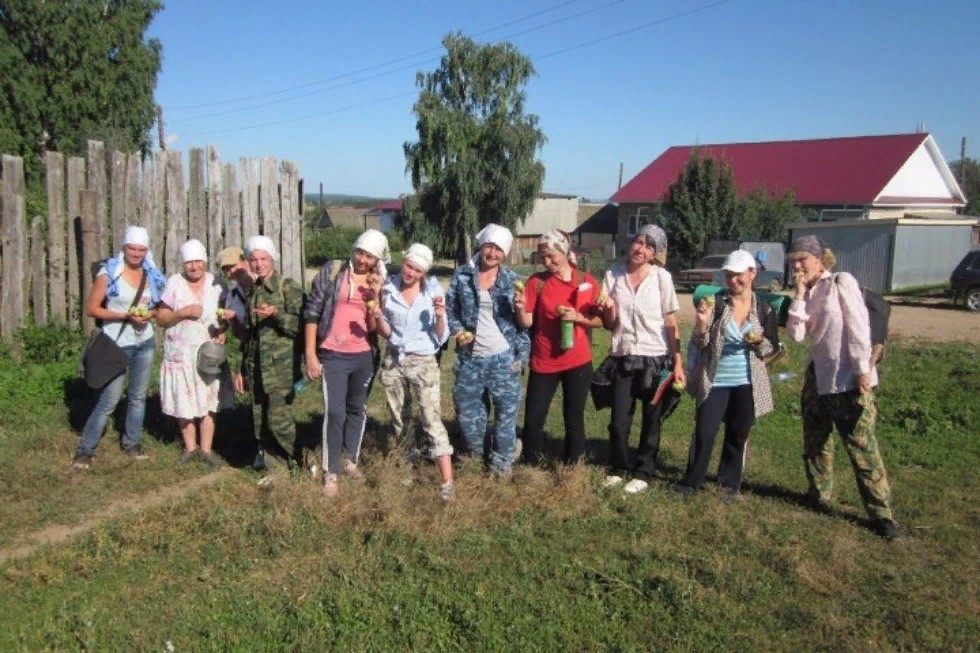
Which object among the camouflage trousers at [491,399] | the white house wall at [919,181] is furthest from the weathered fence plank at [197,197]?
the white house wall at [919,181]

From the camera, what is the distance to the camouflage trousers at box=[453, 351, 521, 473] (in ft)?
16.6

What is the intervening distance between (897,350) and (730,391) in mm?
6758

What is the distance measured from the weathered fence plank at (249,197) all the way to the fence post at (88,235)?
144 centimetres

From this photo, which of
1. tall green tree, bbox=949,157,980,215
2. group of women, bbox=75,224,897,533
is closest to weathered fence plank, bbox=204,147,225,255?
group of women, bbox=75,224,897,533

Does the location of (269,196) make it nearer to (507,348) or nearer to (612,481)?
(507,348)

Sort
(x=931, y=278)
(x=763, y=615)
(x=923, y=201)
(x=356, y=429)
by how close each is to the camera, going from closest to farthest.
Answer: (x=763, y=615)
(x=356, y=429)
(x=931, y=278)
(x=923, y=201)

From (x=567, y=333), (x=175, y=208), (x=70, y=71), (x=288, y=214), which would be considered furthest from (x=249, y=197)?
(x=70, y=71)

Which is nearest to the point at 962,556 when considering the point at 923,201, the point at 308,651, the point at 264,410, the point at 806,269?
the point at 806,269

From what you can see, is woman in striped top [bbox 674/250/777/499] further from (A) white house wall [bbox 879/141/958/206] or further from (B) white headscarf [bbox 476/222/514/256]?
(A) white house wall [bbox 879/141/958/206]

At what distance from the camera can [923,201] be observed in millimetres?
35531

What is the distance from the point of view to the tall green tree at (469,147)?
3609 centimetres

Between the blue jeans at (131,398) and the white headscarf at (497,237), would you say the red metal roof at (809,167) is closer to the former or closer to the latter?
the white headscarf at (497,237)

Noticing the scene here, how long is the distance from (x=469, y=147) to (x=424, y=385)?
32.5m

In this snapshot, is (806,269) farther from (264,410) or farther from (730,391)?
(264,410)
